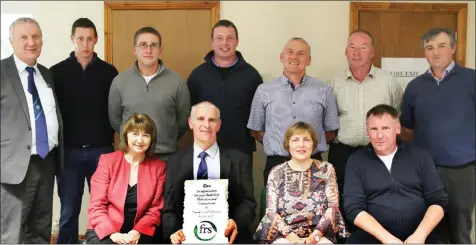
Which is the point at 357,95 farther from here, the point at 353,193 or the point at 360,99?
the point at 353,193

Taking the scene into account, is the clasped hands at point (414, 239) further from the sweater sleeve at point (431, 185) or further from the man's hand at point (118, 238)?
the man's hand at point (118, 238)

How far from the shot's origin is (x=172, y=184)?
8.50 ft

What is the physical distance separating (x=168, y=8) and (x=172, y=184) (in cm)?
173

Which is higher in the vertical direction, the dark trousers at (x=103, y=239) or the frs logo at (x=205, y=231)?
the frs logo at (x=205, y=231)

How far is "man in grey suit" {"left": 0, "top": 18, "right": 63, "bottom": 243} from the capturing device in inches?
110

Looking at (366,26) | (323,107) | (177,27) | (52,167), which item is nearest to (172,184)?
→ (52,167)

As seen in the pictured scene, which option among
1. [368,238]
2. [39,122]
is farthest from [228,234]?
[39,122]

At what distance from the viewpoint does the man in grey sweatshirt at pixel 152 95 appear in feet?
9.84

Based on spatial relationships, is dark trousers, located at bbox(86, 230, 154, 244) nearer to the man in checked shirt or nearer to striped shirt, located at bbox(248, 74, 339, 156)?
striped shirt, located at bbox(248, 74, 339, 156)

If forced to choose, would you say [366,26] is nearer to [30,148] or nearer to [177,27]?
[177,27]

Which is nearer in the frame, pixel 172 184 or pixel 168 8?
pixel 172 184

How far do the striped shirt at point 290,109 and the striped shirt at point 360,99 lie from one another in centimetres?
8

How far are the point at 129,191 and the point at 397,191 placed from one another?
1.43m

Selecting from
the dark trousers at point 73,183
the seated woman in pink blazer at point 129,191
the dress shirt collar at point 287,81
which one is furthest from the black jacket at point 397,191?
the dark trousers at point 73,183
